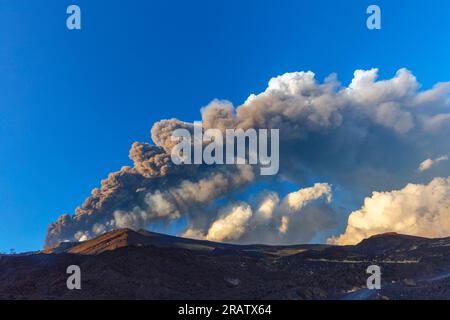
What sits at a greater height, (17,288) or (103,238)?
(103,238)

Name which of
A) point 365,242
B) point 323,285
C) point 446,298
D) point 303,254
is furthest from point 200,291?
point 365,242

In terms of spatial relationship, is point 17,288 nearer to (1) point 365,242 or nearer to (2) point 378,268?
(2) point 378,268
